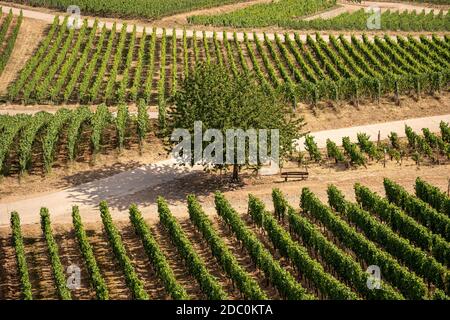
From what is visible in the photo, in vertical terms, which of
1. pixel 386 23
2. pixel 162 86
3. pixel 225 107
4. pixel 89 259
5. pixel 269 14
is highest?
pixel 269 14

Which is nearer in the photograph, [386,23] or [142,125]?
[142,125]

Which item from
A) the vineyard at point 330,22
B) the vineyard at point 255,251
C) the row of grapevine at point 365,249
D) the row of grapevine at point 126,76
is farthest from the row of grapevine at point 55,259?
the vineyard at point 330,22

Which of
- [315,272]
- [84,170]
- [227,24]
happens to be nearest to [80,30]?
[227,24]

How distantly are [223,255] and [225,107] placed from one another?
473 inches

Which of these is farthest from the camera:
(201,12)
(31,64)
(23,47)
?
(201,12)

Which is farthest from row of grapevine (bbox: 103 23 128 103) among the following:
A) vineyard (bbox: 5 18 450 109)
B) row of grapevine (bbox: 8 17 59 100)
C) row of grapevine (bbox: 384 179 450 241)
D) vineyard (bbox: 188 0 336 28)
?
row of grapevine (bbox: 384 179 450 241)

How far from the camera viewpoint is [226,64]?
74.3 metres

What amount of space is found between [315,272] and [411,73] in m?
35.8

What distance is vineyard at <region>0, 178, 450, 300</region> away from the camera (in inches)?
1448

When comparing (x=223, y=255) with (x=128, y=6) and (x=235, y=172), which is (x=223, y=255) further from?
(x=128, y=6)

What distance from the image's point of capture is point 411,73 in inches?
2687

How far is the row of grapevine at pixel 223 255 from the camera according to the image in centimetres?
3631

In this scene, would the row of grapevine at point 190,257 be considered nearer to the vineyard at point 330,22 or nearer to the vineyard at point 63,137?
the vineyard at point 63,137

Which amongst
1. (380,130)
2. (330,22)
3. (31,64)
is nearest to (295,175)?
(380,130)
